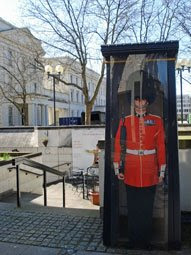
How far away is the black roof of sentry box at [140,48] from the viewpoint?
4.11 meters

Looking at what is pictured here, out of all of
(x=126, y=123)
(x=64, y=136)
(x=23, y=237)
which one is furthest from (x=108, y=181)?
(x=64, y=136)

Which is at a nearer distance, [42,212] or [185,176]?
[185,176]

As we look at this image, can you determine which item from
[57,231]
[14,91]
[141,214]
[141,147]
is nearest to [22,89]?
[14,91]

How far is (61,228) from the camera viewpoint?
16.2ft

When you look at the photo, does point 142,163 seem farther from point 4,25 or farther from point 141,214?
point 4,25

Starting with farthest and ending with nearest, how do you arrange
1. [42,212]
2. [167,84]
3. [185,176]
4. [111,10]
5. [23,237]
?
[111,10]
[42,212]
[185,176]
[23,237]
[167,84]

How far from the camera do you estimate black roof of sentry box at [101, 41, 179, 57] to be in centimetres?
411

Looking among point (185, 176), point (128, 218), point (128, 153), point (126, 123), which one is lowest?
point (128, 218)

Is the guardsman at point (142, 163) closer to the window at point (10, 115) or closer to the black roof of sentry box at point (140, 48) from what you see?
the black roof of sentry box at point (140, 48)

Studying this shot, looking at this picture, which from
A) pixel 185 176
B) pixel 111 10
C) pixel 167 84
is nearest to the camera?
pixel 167 84

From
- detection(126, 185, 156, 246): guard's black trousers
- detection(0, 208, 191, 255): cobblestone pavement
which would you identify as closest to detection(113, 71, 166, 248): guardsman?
detection(126, 185, 156, 246): guard's black trousers

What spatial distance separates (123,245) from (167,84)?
6.44 ft

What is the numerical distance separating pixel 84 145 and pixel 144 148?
11.1 metres

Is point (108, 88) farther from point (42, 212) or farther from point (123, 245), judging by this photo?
point (42, 212)
